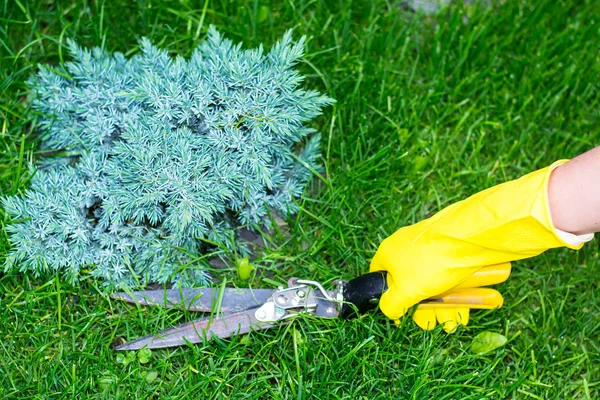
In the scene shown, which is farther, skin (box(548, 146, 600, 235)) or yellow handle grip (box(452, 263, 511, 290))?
yellow handle grip (box(452, 263, 511, 290))

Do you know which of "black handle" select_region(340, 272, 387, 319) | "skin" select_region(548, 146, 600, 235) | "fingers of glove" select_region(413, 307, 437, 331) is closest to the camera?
"skin" select_region(548, 146, 600, 235)

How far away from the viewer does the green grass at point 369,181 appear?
6.67 ft

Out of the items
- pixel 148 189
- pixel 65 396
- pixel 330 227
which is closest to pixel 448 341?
pixel 330 227

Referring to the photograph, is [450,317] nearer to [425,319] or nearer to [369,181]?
[425,319]

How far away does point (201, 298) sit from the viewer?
2107 millimetres

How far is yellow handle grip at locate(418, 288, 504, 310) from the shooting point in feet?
6.63

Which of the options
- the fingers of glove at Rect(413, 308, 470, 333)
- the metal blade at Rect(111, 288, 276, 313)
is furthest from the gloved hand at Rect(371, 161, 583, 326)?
the metal blade at Rect(111, 288, 276, 313)

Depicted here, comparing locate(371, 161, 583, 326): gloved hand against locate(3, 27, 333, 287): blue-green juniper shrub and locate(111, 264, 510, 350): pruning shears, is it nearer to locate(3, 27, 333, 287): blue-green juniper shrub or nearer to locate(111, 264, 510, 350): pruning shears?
locate(111, 264, 510, 350): pruning shears

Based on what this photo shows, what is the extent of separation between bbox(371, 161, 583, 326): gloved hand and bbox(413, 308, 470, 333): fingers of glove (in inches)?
4.0

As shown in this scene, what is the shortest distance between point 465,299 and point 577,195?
0.52 m

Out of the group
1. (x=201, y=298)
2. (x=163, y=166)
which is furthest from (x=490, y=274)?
(x=163, y=166)

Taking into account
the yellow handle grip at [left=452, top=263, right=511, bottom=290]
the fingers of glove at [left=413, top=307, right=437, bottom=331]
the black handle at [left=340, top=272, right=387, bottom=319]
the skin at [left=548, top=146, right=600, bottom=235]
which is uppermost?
the skin at [left=548, top=146, right=600, bottom=235]

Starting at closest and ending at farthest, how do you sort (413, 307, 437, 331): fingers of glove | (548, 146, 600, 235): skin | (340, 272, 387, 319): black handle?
(548, 146, 600, 235): skin, (340, 272, 387, 319): black handle, (413, 307, 437, 331): fingers of glove

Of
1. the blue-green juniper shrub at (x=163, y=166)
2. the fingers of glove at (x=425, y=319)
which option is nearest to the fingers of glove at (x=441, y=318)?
the fingers of glove at (x=425, y=319)
